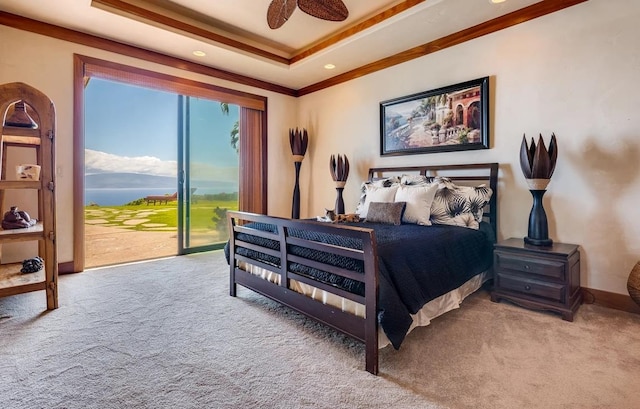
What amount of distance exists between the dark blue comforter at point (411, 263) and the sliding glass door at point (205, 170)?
196 centimetres

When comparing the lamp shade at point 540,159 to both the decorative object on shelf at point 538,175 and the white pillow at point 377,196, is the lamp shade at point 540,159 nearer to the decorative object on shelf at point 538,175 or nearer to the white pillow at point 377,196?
the decorative object on shelf at point 538,175

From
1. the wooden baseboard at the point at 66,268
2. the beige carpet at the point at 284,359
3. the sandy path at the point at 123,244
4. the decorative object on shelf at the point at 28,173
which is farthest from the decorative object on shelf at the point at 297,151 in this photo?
the decorative object on shelf at the point at 28,173

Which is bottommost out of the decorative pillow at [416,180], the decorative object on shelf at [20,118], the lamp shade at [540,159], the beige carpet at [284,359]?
the beige carpet at [284,359]

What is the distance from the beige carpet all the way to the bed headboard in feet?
3.03

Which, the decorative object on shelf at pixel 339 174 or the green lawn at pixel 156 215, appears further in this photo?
the green lawn at pixel 156 215

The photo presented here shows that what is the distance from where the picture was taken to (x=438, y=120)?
350cm

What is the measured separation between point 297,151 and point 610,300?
3.99 m

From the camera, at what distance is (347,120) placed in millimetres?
4551

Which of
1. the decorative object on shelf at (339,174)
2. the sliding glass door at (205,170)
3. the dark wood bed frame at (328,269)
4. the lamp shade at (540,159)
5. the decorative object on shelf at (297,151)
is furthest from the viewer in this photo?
the decorative object on shelf at (297,151)

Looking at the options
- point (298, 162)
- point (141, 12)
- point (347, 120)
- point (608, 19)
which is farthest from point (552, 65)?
point (141, 12)

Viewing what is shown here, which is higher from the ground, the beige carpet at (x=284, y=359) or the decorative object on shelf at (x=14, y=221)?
the decorative object on shelf at (x=14, y=221)

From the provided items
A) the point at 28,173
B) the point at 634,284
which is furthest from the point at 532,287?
the point at 28,173

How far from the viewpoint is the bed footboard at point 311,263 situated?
1.63 m

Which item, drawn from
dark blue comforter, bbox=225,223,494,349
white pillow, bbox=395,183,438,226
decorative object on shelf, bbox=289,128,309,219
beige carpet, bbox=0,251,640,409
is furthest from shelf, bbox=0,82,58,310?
→ decorative object on shelf, bbox=289,128,309,219
